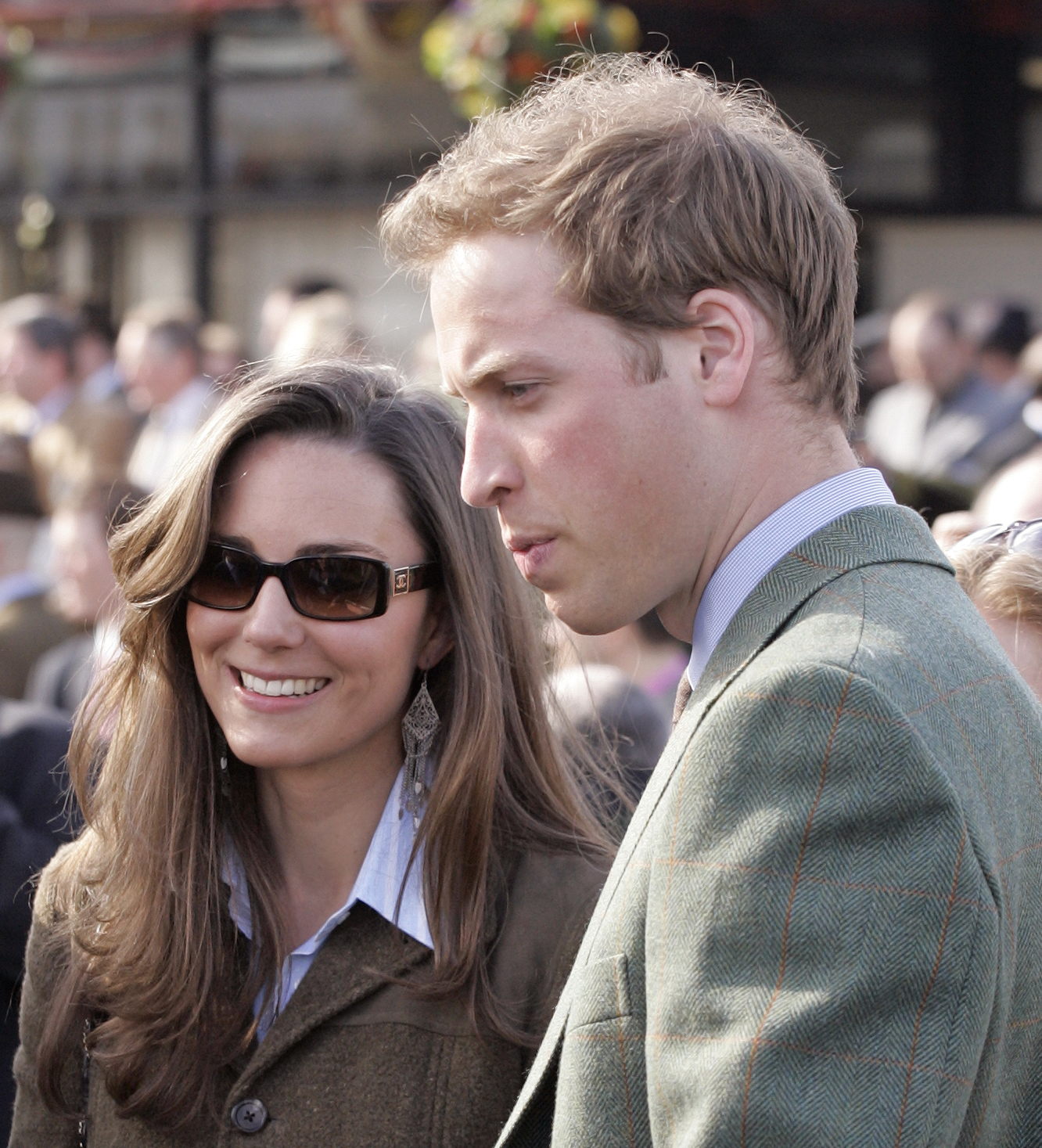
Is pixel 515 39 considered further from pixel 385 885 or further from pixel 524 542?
pixel 524 542

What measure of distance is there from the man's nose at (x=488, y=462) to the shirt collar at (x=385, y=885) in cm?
83

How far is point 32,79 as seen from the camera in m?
10.8

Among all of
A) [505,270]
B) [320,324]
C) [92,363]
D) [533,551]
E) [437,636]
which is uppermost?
[505,270]

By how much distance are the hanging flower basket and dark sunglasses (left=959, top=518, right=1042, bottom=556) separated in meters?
4.68

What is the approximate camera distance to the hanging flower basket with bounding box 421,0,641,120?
664cm

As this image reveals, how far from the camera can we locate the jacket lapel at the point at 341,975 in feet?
6.56

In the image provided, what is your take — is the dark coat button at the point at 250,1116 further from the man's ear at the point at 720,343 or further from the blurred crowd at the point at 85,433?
the man's ear at the point at 720,343

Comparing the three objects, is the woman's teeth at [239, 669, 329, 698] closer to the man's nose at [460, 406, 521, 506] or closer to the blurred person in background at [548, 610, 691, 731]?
the man's nose at [460, 406, 521, 506]

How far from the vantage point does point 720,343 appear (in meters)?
1.40

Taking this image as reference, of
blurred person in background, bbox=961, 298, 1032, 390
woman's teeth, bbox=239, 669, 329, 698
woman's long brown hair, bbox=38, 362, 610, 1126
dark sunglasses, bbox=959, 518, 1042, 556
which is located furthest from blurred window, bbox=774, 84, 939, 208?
woman's teeth, bbox=239, 669, 329, 698

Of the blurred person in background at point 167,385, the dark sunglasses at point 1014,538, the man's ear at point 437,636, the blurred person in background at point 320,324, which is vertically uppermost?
the dark sunglasses at point 1014,538

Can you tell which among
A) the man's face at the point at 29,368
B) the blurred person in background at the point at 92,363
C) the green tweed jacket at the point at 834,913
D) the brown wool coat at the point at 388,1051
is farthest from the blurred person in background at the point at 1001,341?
the green tweed jacket at the point at 834,913

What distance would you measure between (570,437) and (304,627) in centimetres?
81

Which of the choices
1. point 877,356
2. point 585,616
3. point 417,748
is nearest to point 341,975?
point 417,748
